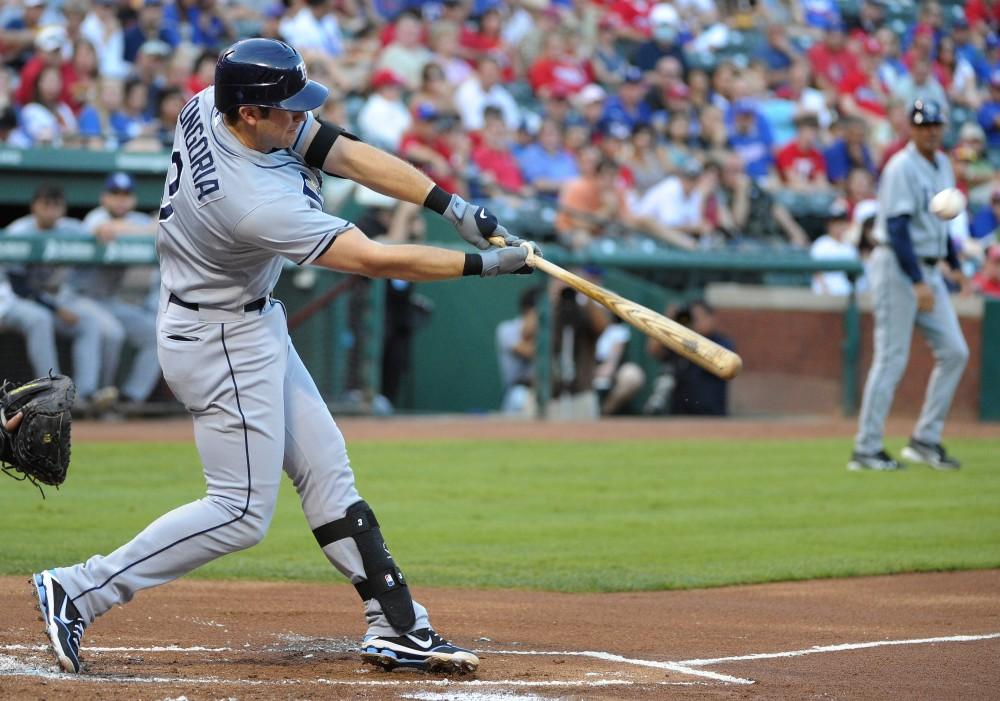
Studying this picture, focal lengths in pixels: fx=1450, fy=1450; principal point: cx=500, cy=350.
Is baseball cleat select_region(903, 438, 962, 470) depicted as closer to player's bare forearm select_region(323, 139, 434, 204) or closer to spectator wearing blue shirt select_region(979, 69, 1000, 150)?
player's bare forearm select_region(323, 139, 434, 204)

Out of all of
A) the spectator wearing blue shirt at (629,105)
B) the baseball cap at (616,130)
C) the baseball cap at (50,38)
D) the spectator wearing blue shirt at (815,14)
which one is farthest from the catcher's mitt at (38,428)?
the spectator wearing blue shirt at (815,14)

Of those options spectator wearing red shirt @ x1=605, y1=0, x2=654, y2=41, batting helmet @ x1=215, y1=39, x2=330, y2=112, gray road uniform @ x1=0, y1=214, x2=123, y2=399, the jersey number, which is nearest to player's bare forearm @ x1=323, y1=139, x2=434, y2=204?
batting helmet @ x1=215, y1=39, x2=330, y2=112

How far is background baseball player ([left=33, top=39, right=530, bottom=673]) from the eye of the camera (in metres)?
4.06

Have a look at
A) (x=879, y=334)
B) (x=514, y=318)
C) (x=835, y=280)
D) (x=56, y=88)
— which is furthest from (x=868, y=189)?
(x=56, y=88)

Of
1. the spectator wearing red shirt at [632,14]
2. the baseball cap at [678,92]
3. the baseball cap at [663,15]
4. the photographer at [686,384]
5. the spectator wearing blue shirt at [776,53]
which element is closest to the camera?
the photographer at [686,384]

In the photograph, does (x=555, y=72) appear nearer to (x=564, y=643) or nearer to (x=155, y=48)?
(x=155, y=48)

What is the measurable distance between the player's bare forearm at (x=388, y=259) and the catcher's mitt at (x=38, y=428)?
39.8 inches

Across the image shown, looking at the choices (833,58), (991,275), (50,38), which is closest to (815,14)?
(833,58)

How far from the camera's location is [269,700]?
12.8ft

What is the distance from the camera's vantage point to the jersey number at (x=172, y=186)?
4223mm

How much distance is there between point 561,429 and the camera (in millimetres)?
12016

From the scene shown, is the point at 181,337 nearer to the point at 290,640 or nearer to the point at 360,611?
the point at 290,640

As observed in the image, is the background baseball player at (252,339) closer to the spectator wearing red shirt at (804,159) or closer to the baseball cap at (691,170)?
the baseball cap at (691,170)

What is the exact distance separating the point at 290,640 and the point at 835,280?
10672 millimetres
